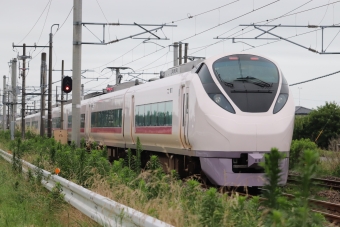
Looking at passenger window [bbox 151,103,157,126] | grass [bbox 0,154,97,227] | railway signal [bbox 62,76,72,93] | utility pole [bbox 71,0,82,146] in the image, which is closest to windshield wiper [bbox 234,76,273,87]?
passenger window [bbox 151,103,157,126]

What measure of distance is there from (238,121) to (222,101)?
595mm

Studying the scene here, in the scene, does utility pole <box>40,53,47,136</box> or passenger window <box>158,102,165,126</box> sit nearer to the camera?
passenger window <box>158,102,165,126</box>

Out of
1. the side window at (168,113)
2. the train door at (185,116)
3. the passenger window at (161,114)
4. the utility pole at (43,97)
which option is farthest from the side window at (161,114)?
the utility pole at (43,97)

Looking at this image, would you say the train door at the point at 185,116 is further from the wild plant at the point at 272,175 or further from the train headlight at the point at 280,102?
the wild plant at the point at 272,175

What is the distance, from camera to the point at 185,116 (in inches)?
642

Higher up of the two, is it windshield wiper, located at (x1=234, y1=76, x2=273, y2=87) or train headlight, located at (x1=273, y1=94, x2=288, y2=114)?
windshield wiper, located at (x1=234, y1=76, x2=273, y2=87)

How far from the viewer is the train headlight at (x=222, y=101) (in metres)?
14.8

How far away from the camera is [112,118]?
85.8 feet

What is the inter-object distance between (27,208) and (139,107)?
36.6 feet

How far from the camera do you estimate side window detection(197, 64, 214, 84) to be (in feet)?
50.4

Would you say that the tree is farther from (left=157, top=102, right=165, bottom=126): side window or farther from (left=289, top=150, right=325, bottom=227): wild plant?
(left=289, top=150, right=325, bottom=227): wild plant

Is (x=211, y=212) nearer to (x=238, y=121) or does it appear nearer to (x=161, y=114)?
(x=238, y=121)

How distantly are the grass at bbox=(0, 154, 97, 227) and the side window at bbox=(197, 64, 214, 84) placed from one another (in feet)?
14.2

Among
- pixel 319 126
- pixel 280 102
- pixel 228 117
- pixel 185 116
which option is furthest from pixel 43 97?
pixel 228 117
